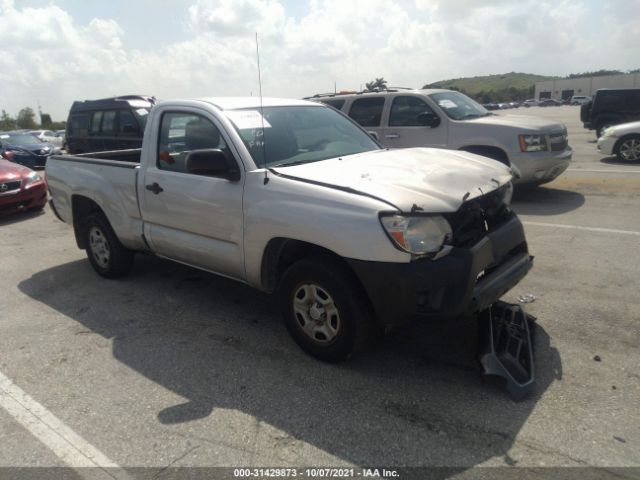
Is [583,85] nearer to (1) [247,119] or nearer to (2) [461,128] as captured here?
(2) [461,128]

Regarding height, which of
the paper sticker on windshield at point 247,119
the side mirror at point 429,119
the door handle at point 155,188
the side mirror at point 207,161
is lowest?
the door handle at point 155,188

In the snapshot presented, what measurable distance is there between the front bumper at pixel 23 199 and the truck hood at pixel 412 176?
7.75 m

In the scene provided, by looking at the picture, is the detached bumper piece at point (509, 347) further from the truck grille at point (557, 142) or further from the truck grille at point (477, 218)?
the truck grille at point (557, 142)

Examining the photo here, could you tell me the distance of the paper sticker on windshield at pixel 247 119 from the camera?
13.2 ft

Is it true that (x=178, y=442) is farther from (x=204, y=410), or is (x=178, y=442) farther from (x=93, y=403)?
(x=93, y=403)

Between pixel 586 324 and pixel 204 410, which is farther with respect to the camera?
pixel 586 324

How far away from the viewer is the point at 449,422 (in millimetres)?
2889

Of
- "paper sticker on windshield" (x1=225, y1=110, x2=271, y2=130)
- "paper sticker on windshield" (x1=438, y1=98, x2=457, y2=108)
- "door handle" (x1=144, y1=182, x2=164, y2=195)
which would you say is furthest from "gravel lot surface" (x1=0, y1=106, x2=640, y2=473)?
"paper sticker on windshield" (x1=438, y1=98, x2=457, y2=108)

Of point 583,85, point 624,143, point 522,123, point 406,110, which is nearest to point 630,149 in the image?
point 624,143

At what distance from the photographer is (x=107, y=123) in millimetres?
11820

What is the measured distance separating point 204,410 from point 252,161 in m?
1.79

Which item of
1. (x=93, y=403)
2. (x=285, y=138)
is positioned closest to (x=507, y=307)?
(x=285, y=138)

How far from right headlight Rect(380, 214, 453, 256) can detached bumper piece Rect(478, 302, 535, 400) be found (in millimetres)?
789

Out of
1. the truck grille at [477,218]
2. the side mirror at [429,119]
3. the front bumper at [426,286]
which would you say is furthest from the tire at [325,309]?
the side mirror at [429,119]
